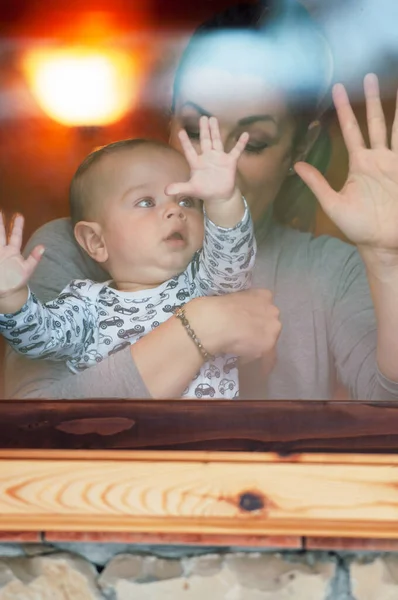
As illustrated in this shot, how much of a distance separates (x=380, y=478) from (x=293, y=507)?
151 mm

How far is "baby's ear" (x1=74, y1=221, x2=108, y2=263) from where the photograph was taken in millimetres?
1351

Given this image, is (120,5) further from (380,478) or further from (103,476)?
(380,478)

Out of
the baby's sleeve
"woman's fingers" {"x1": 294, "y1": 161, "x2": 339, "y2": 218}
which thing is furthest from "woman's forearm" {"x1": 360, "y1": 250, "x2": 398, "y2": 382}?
the baby's sleeve

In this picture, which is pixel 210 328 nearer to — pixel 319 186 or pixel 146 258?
pixel 146 258

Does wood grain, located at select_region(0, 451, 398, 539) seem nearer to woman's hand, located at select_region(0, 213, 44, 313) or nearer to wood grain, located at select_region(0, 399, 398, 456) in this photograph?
wood grain, located at select_region(0, 399, 398, 456)

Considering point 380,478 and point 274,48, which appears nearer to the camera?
point 380,478

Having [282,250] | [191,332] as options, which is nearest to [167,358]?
[191,332]

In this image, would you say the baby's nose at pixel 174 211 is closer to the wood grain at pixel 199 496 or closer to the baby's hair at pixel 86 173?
the baby's hair at pixel 86 173

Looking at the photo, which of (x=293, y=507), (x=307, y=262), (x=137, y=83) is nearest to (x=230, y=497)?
(x=293, y=507)

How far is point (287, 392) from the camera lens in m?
1.29

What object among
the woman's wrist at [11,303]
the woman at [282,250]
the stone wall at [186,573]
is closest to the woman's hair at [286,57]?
the woman at [282,250]

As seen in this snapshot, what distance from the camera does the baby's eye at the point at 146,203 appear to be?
4.36ft

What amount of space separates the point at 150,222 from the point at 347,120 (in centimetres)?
40

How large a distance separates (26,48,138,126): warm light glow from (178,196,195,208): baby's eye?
201 millimetres
